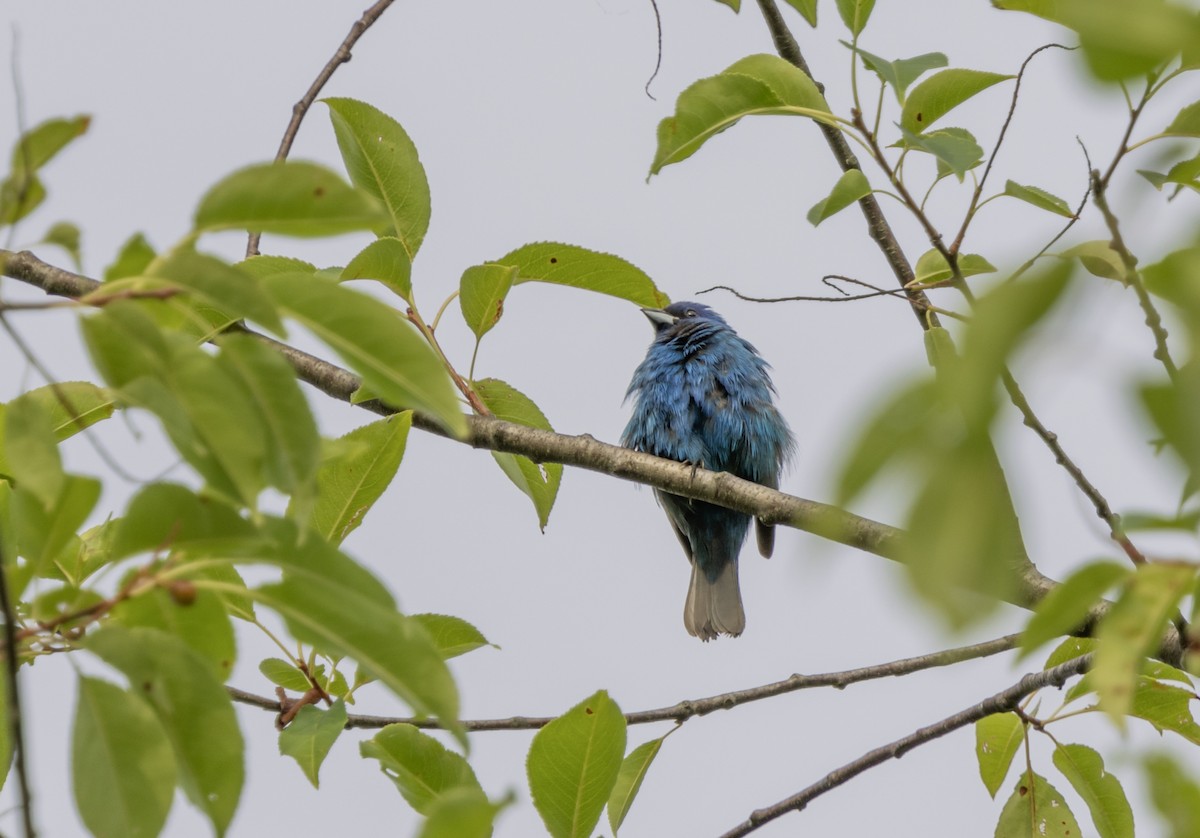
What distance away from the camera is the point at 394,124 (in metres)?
4.01

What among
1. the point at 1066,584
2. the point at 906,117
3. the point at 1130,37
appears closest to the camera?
the point at 1130,37

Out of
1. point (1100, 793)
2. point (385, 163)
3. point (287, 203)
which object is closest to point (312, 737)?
point (287, 203)

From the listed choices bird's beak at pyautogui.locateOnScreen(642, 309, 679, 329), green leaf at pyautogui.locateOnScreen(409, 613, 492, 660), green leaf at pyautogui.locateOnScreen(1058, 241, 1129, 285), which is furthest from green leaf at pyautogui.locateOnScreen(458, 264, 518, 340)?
bird's beak at pyautogui.locateOnScreen(642, 309, 679, 329)

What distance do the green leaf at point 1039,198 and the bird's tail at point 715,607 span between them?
6350mm

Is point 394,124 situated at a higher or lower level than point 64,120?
higher

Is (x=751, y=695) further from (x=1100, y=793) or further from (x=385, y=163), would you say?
(x=385, y=163)

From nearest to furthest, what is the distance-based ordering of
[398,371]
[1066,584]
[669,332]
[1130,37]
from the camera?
[1130,37]
[1066,584]
[398,371]
[669,332]

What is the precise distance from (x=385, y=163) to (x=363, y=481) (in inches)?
42.3

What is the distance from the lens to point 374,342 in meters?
1.84

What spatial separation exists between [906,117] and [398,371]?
65.4 inches

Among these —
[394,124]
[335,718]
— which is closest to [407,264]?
[394,124]

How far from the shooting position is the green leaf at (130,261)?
1.86 m

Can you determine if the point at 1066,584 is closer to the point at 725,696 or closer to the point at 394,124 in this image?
the point at 725,696

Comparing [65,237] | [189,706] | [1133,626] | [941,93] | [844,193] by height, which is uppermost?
[941,93]
